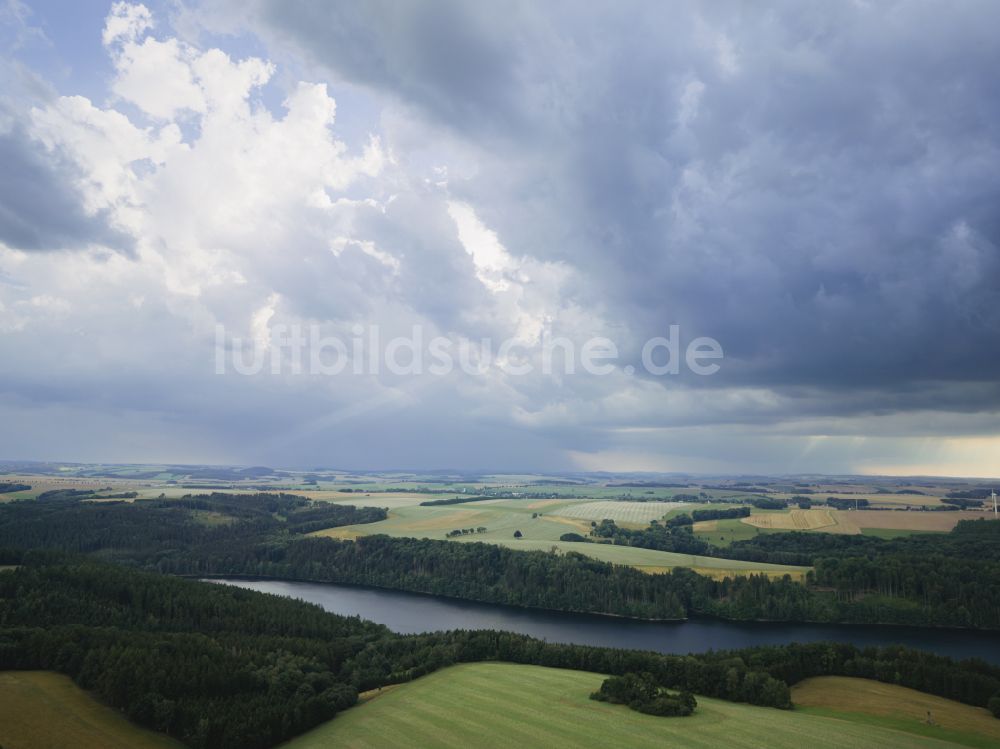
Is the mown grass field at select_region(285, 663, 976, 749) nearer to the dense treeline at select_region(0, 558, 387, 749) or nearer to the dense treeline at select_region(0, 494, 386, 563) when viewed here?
the dense treeline at select_region(0, 558, 387, 749)

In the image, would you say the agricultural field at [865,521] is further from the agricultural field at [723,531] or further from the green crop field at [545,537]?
the green crop field at [545,537]

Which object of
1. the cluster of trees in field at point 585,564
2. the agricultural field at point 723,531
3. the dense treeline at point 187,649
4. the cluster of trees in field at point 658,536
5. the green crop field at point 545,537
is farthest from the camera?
the agricultural field at point 723,531

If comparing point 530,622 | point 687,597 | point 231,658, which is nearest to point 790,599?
point 687,597

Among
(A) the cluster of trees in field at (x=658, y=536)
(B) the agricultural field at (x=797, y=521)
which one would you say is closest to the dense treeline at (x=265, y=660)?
(A) the cluster of trees in field at (x=658, y=536)

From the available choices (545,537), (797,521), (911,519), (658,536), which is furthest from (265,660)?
(911,519)

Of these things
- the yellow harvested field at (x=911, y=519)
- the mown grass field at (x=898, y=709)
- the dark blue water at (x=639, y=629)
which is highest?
the yellow harvested field at (x=911, y=519)

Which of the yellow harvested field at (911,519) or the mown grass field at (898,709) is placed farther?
the yellow harvested field at (911,519)
